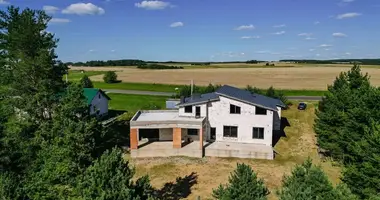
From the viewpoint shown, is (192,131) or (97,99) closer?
(192,131)

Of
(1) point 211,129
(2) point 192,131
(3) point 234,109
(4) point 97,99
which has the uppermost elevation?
(3) point 234,109

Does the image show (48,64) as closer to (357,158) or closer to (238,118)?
(238,118)

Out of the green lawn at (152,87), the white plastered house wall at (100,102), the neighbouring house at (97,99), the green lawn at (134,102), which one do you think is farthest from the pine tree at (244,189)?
the green lawn at (152,87)

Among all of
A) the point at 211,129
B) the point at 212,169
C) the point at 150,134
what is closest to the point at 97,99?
the point at 150,134

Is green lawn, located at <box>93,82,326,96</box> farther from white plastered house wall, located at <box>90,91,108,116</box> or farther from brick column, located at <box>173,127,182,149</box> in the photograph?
brick column, located at <box>173,127,182,149</box>

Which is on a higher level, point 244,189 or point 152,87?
point 152,87

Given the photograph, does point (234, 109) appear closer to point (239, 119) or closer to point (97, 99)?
point (239, 119)

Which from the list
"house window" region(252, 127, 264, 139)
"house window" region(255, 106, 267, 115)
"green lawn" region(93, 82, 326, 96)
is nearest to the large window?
"house window" region(252, 127, 264, 139)
